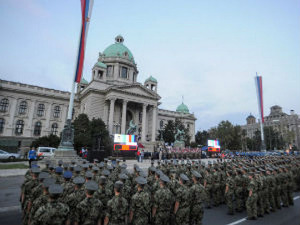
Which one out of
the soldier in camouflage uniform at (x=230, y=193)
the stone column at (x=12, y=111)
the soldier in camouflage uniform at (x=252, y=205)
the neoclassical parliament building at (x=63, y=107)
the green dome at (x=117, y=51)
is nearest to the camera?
the soldier in camouflage uniform at (x=252, y=205)

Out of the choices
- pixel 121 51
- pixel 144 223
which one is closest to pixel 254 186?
pixel 144 223

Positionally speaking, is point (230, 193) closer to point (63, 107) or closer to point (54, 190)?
point (54, 190)

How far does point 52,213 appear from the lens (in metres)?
2.95

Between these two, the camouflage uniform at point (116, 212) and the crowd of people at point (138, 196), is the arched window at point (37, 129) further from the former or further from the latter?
the camouflage uniform at point (116, 212)

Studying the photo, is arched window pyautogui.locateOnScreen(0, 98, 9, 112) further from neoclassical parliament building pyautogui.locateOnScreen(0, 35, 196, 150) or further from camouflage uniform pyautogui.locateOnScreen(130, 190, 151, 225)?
camouflage uniform pyautogui.locateOnScreen(130, 190, 151, 225)

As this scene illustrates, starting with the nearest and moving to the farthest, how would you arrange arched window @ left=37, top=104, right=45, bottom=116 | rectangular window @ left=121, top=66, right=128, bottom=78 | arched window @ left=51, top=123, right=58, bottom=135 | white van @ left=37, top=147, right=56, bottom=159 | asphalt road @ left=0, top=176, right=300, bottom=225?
1. asphalt road @ left=0, top=176, right=300, bottom=225
2. white van @ left=37, top=147, right=56, bottom=159
3. arched window @ left=37, top=104, right=45, bottom=116
4. arched window @ left=51, top=123, right=58, bottom=135
5. rectangular window @ left=121, top=66, right=128, bottom=78

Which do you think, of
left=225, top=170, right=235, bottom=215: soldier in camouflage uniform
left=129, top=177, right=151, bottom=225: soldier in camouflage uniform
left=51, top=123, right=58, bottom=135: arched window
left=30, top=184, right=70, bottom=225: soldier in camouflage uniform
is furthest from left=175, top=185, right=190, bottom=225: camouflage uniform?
left=51, top=123, right=58, bottom=135: arched window

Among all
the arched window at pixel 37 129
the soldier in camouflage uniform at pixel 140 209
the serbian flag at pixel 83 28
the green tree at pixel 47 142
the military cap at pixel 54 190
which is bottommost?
the soldier in camouflage uniform at pixel 140 209

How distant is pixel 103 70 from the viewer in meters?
44.2

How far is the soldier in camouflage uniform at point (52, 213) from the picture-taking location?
2.91m

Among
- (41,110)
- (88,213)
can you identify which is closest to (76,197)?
(88,213)

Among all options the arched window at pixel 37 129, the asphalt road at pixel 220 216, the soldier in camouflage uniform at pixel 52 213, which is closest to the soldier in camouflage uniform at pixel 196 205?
the asphalt road at pixel 220 216

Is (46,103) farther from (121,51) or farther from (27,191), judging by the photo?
(27,191)

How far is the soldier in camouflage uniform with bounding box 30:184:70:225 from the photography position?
2.91 metres
